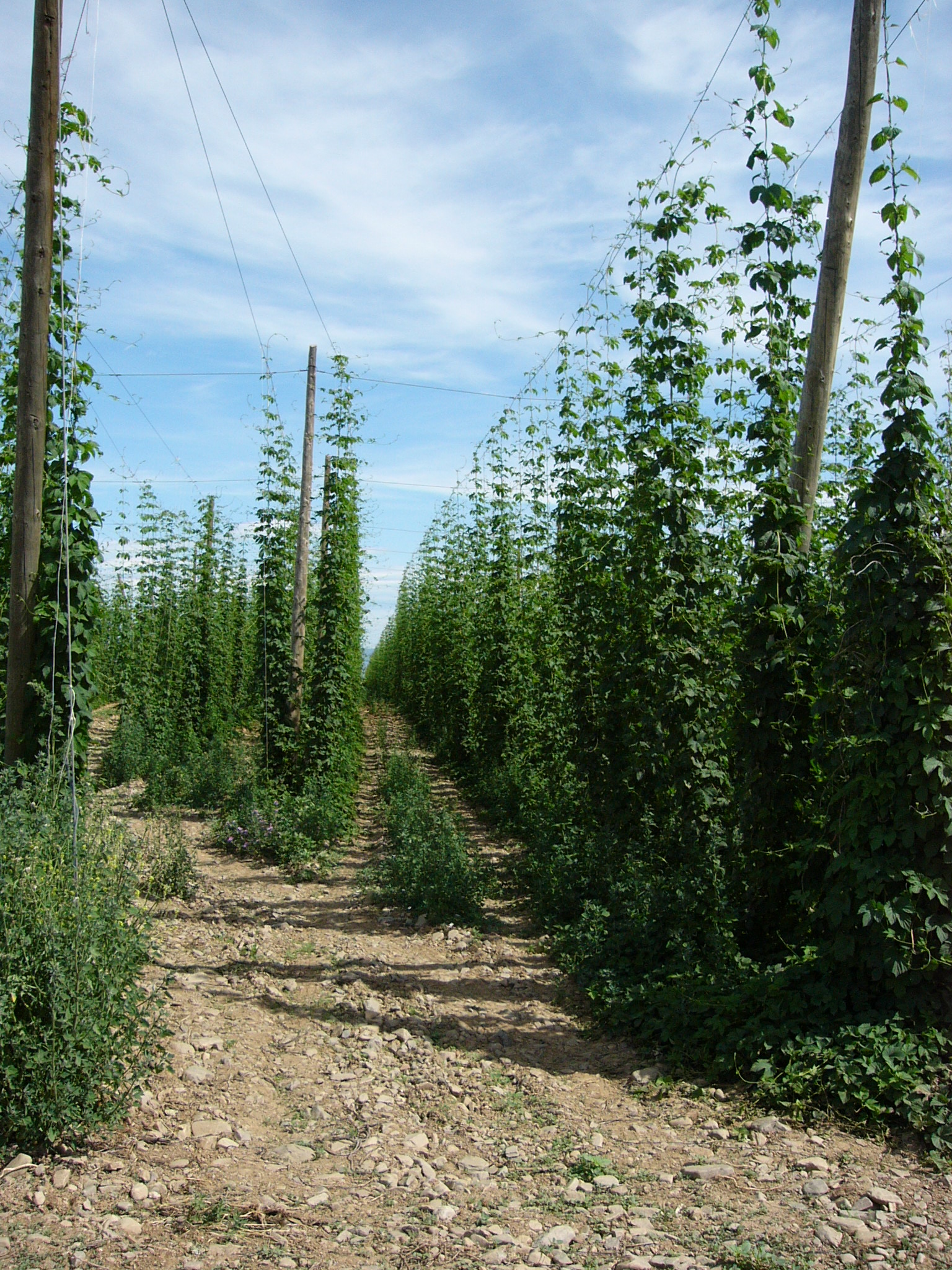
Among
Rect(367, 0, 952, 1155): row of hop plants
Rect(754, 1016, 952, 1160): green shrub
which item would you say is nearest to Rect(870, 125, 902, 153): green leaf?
Rect(367, 0, 952, 1155): row of hop plants

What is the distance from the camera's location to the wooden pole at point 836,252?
5.60 metres

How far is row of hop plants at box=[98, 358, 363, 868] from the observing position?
1097cm

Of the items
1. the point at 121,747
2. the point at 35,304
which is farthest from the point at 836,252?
the point at 121,747

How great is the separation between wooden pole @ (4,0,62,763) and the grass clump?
3570 millimetres

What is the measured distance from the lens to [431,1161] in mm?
4094

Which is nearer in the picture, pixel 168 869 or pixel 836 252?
pixel 836 252

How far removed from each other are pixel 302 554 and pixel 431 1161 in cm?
950

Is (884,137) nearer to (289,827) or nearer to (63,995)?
(63,995)

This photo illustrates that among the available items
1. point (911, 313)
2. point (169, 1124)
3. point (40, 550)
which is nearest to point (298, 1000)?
point (169, 1124)

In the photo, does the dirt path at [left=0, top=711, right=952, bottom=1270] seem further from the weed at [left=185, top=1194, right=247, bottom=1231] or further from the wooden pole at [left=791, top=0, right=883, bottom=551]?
the wooden pole at [left=791, top=0, right=883, bottom=551]

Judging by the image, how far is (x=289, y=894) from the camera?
8664 millimetres

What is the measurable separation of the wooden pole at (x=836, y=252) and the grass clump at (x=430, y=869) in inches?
158

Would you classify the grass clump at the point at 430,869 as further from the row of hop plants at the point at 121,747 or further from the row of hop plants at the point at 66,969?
the row of hop plants at the point at 66,969

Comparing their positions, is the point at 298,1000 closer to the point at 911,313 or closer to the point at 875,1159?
the point at 875,1159
